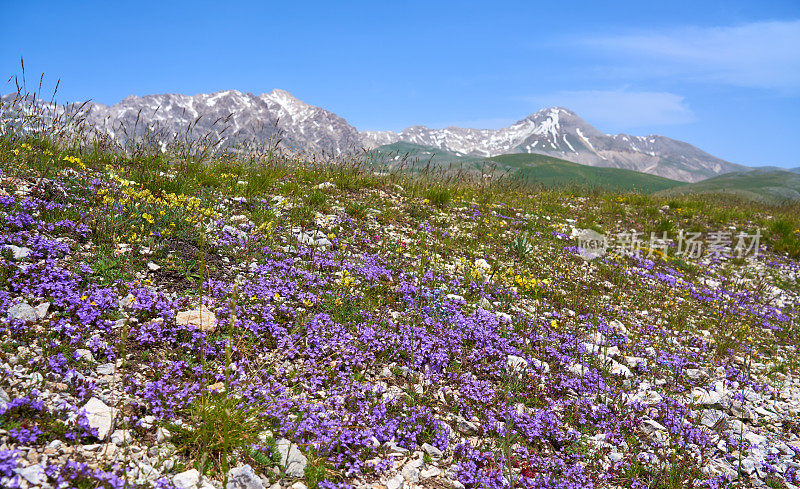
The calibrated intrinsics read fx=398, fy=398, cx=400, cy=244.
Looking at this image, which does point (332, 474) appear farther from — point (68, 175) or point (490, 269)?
point (68, 175)

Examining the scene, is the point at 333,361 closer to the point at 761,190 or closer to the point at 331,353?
the point at 331,353

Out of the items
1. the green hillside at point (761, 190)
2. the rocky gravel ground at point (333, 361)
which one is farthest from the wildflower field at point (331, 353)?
the green hillside at point (761, 190)

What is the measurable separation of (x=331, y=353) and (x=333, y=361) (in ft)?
0.56

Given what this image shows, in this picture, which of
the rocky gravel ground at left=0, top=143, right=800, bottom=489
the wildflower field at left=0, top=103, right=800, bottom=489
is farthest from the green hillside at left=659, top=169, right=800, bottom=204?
the rocky gravel ground at left=0, top=143, right=800, bottom=489

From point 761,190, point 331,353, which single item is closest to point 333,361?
point 331,353

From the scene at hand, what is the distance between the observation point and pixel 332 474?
3363mm

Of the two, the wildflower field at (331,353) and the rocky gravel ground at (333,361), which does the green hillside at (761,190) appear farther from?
the rocky gravel ground at (333,361)

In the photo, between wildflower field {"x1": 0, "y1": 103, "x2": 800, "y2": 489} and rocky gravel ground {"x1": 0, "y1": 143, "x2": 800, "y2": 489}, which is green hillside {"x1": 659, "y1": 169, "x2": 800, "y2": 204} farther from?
rocky gravel ground {"x1": 0, "y1": 143, "x2": 800, "y2": 489}

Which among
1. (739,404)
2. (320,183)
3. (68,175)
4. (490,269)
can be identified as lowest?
(739,404)

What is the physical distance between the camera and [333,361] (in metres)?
4.59

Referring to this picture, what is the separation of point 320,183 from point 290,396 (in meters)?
8.37

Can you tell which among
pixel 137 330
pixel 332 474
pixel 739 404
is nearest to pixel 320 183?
pixel 137 330

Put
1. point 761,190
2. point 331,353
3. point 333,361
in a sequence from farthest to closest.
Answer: point 761,190 → point 331,353 → point 333,361

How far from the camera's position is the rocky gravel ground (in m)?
3.24
